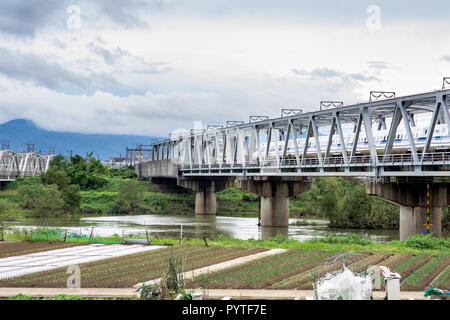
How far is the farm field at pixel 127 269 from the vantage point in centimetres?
1992

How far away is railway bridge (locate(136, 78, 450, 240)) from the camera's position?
131 feet

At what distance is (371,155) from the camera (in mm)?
44281

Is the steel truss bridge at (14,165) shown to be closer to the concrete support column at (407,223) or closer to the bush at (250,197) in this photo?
the bush at (250,197)

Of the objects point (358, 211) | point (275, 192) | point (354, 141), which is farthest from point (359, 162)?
point (275, 192)

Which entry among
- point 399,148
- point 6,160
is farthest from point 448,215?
point 6,160

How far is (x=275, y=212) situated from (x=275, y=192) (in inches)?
107

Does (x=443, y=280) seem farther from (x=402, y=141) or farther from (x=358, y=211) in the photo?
(x=358, y=211)

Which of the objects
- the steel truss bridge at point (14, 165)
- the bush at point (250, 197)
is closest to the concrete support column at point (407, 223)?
the bush at point (250, 197)

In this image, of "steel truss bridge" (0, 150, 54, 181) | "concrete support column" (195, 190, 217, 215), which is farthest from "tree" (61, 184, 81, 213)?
"steel truss bridge" (0, 150, 54, 181)

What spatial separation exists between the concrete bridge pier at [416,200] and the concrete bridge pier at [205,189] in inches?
2062

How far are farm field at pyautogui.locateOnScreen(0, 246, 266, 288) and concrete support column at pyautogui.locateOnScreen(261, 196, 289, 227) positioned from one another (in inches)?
1600
